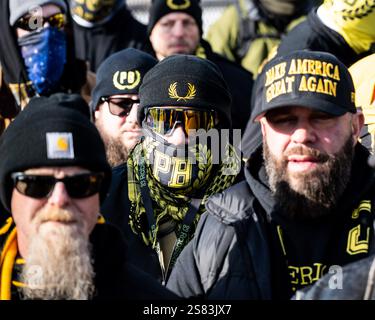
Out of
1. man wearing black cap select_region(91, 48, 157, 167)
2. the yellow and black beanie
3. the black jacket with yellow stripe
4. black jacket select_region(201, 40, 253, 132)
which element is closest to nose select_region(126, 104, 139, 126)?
man wearing black cap select_region(91, 48, 157, 167)

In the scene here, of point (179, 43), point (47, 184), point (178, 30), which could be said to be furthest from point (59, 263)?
point (178, 30)

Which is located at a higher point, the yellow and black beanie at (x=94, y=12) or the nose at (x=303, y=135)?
the yellow and black beanie at (x=94, y=12)

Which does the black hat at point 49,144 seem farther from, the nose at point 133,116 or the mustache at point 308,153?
the nose at point 133,116

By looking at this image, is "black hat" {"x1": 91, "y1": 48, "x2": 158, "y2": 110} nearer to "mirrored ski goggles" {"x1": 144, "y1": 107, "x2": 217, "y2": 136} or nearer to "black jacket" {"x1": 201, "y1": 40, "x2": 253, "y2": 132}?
"mirrored ski goggles" {"x1": 144, "y1": 107, "x2": 217, "y2": 136}

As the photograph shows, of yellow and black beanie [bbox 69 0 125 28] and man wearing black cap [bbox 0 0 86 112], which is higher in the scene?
yellow and black beanie [bbox 69 0 125 28]

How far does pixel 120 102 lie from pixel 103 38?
8.39 feet

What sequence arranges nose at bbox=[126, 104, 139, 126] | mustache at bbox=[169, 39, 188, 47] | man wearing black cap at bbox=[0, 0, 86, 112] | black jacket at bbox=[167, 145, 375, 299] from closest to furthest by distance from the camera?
black jacket at bbox=[167, 145, 375, 299] → nose at bbox=[126, 104, 139, 126] → man wearing black cap at bbox=[0, 0, 86, 112] → mustache at bbox=[169, 39, 188, 47]

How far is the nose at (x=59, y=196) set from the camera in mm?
4770

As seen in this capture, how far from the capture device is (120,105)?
7.25 meters

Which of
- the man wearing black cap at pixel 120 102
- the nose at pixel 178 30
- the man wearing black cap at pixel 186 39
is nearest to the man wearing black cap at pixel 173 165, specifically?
the man wearing black cap at pixel 120 102

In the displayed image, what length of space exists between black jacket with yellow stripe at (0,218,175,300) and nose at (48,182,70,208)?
24 cm

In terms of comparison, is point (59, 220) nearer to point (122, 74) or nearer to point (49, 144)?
point (49, 144)

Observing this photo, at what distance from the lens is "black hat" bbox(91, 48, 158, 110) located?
7.19 m

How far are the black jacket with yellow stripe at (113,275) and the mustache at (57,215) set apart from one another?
186 millimetres
